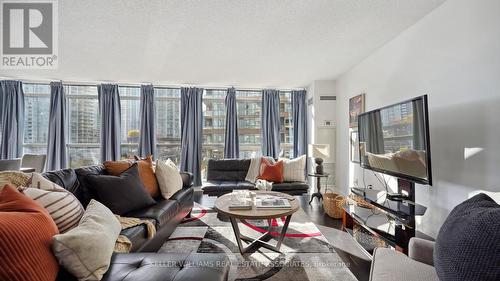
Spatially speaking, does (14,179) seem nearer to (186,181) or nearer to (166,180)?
(166,180)

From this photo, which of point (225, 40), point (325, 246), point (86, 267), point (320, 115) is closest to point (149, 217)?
point (86, 267)

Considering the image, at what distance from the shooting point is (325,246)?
2.09m

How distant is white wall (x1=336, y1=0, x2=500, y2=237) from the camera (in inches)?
61.6

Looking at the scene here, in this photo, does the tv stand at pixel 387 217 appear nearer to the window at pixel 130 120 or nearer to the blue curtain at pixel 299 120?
the blue curtain at pixel 299 120

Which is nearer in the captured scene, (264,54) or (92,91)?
(264,54)

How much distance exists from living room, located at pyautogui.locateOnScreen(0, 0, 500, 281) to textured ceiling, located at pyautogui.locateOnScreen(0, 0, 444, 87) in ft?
0.07

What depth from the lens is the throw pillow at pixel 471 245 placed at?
715 mm

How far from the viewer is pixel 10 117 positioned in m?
4.20

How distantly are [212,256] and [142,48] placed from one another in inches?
113

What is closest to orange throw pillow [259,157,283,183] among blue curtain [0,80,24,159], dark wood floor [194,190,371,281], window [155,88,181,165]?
dark wood floor [194,190,371,281]

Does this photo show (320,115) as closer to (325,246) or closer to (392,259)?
(325,246)

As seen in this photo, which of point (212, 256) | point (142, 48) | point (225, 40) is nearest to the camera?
point (212, 256)

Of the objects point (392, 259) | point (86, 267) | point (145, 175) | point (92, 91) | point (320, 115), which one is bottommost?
point (392, 259)

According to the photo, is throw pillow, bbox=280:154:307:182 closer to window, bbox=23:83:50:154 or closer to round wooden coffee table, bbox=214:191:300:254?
round wooden coffee table, bbox=214:191:300:254
